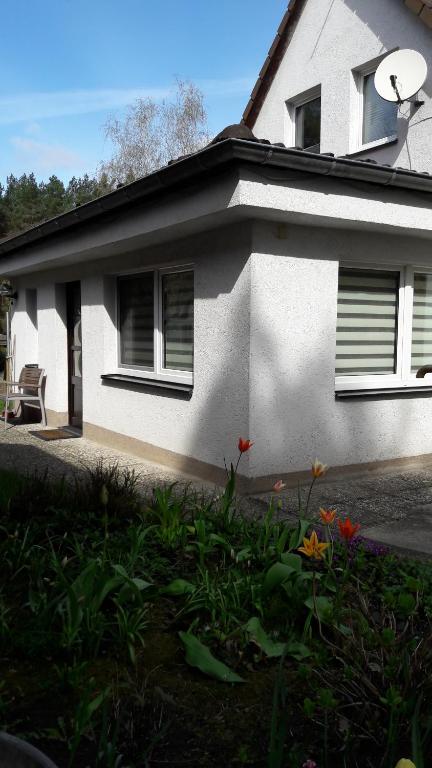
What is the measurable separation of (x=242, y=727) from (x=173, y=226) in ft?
15.3

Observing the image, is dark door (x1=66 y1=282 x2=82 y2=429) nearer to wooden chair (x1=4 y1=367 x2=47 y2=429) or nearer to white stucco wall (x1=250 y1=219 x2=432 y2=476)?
wooden chair (x1=4 y1=367 x2=47 y2=429)

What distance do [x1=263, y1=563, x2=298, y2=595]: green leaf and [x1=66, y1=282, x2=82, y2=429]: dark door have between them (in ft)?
25.6

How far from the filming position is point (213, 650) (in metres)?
2.46

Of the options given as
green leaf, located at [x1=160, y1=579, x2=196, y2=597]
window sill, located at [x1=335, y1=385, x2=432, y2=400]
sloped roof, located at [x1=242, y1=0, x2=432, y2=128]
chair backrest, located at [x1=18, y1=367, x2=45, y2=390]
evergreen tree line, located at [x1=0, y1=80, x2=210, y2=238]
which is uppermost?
evergreen tree line, located at [x1=0, y1=80, x2=210, y2=238]

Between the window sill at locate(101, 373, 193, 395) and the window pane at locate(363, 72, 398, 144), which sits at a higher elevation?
the window pane at locate(363, 72, 398, 144)

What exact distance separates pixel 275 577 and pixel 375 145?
799cm

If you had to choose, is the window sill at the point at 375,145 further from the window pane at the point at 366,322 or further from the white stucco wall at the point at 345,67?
the window pane at the point at 366,322

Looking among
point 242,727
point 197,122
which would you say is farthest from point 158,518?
point 197,122

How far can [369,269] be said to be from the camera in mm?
6816

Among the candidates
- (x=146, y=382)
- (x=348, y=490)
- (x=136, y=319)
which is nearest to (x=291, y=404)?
(x=348, y=490)

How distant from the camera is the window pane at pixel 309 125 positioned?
10.8 metres

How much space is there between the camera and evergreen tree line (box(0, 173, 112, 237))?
45.9m

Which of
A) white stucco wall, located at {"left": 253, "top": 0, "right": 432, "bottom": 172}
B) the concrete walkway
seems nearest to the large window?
the concrete walkway

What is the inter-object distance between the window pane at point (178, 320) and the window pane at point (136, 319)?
38 cm
